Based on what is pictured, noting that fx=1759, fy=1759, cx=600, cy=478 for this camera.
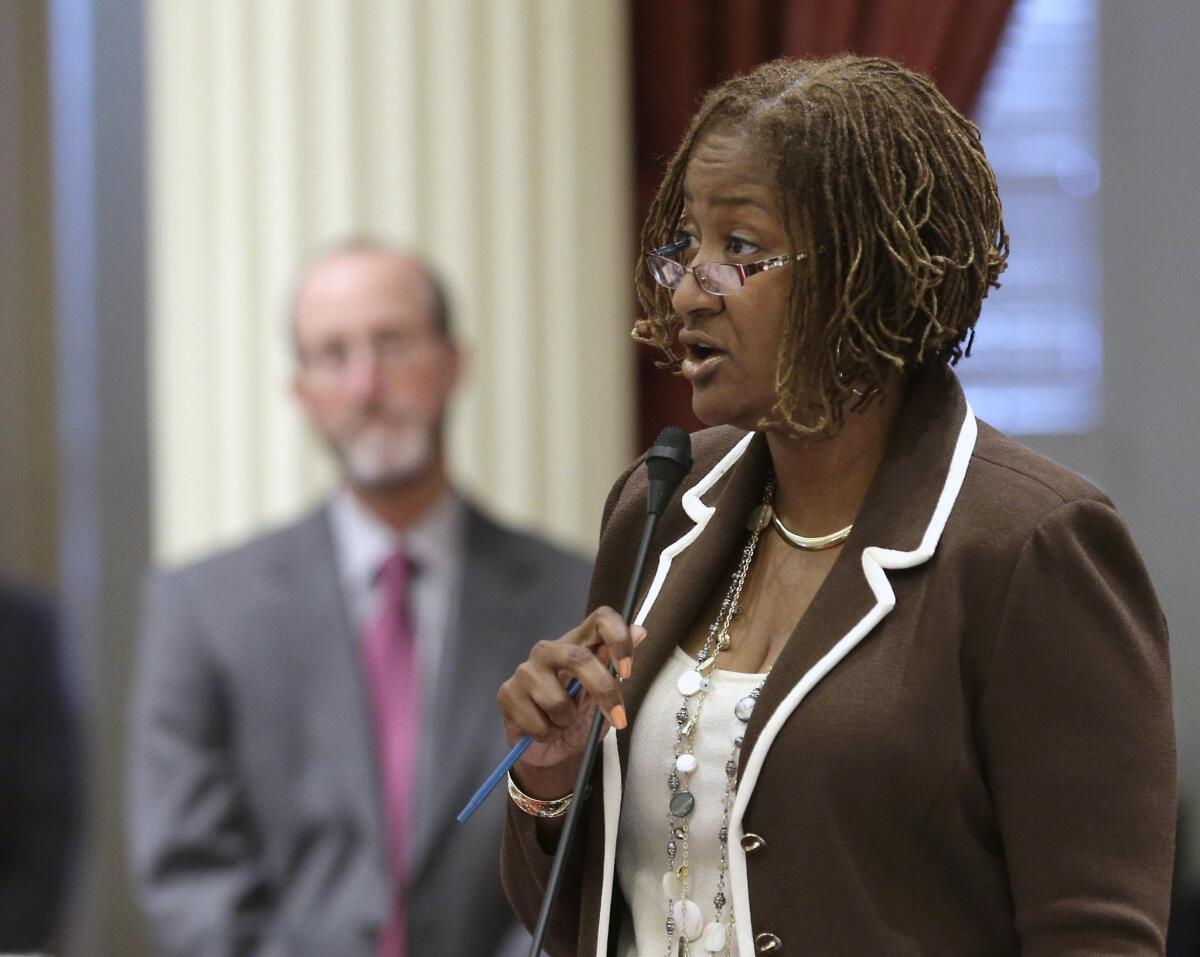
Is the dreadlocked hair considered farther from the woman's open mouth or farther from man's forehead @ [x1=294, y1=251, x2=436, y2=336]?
man's forehead @ [x1=294, y1=251, x2=436, y2=336]

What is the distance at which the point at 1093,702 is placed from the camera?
4.17ft

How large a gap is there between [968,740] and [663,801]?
0.27 m

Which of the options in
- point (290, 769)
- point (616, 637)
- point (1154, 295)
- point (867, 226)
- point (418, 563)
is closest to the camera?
point (616, 637)

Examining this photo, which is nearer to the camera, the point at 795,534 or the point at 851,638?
the point at 851,638

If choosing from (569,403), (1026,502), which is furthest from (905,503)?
(569,403)

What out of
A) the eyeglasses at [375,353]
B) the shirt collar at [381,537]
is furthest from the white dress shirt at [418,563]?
Result: the eyeglasses at [375,353]

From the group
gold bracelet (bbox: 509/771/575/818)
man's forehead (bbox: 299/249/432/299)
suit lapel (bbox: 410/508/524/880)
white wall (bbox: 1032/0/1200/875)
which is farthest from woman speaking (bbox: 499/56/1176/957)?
white wall (bbox: 1032/0/1200/875)

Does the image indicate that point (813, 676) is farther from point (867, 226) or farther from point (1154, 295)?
point (1154, 295)

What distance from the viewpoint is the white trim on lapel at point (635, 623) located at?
57.6 inches

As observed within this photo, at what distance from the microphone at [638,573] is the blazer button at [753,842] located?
131mm

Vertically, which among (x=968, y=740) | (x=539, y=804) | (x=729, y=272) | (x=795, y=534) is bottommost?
(x=539, y=804)

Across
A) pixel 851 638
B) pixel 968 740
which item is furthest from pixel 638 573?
pixel 968 740

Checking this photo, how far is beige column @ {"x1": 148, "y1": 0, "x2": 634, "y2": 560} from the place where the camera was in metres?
3.19

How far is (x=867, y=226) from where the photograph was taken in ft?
4.57
